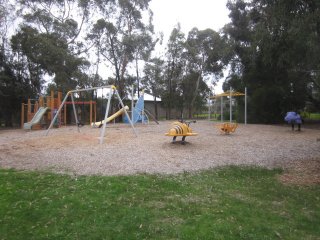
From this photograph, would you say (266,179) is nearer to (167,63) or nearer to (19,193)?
(19,193)

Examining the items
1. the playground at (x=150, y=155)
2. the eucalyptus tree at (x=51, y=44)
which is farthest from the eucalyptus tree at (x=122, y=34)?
the playground at (x=150, y=155)

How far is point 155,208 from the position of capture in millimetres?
4875

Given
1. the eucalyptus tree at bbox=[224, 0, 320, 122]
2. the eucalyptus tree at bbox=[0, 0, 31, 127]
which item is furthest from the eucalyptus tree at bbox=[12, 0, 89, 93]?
the eucalyptus tree at bbox=[224, 0, 320, 122]

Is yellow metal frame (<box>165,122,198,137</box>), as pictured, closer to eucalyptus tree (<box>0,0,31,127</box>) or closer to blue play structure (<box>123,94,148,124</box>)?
blue play structure (<box>123,94,148,124</box>)

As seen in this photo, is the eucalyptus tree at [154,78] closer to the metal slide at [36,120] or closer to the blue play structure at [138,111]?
the blue play structure at [138,111]

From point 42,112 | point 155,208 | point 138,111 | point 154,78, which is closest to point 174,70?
point 154,78

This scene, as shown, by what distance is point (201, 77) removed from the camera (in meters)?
38.7

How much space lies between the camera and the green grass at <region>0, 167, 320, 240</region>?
13.6 ft

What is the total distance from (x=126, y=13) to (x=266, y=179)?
2438 centimetres

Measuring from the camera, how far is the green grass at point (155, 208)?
4.15 meters

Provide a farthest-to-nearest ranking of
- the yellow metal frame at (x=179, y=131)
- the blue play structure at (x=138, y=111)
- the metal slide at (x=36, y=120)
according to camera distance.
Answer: the blue play structure at (x=138, y=111)
the metal slide at (x=36, y=120)
the yellow metal frame at (x=179, y=131)

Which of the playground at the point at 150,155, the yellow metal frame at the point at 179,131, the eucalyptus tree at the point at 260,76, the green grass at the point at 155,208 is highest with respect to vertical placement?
the eucalyptus tree at the point at 260,76

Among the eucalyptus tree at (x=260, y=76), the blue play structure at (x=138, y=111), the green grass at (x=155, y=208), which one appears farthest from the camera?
the blue play structure at (x=138, y=111)

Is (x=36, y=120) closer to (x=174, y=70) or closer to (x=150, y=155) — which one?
(x=150, y=155)
